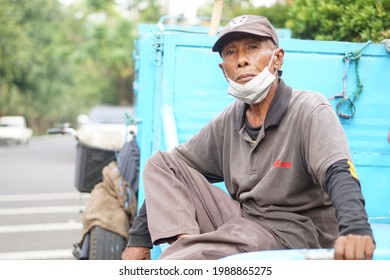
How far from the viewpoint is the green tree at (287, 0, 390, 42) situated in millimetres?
4188

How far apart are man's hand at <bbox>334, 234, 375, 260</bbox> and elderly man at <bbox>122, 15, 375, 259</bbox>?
35cm

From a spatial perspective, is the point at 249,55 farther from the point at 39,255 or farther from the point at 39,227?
the point at 39,227

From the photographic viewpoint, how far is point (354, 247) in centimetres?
189

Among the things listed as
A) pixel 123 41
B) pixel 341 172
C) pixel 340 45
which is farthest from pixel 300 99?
pixel 123 41

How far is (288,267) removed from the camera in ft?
6.02

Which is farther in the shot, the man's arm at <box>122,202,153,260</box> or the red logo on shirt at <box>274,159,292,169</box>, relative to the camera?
the man's arm at <box>122,202,153,260</box>

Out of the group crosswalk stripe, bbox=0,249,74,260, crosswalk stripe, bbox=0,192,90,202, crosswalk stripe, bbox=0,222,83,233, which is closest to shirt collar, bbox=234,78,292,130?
crosswalk stripe, bbox=0,249,74,260

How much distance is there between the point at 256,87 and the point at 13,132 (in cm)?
3212

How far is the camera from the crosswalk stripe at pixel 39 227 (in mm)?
7773

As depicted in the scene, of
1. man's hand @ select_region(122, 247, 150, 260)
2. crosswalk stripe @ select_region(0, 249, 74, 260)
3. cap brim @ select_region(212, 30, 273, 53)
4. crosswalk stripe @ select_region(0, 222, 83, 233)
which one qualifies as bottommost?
crosswalk stripe @ select_region(0, 222, 83, 233)

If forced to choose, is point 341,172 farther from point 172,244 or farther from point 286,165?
point 172,244

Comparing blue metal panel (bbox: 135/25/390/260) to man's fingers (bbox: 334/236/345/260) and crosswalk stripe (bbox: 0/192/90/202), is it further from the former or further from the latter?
crosswalk stripe (bbox: 0/192/90/202)

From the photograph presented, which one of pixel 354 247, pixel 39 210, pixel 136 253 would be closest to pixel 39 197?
pixel 39 210

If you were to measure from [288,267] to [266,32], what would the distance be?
1155 millimetres
